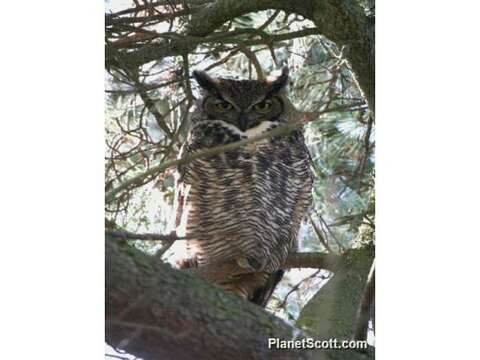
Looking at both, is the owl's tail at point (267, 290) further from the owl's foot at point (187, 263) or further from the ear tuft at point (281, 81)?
the ear tuft at point (281, 81)

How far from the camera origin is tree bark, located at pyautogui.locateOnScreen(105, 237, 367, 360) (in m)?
1.38

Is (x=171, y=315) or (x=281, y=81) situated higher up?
(x=281, y=81)

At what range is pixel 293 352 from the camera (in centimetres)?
164

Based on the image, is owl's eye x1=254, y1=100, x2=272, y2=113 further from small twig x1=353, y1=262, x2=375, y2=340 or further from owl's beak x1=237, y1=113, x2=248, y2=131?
small twig x1=353, y1=262, x2=375, y2=340

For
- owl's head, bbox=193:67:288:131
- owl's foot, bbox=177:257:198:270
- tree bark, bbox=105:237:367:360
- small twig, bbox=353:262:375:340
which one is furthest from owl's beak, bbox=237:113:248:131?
tree bark, bbox=105:237:367:360

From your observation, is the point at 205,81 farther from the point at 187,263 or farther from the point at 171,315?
the point at 171,315

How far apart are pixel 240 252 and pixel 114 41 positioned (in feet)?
2.23

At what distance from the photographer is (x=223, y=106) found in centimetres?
214

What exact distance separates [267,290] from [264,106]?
519mm

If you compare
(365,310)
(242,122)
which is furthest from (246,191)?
(365,310)
